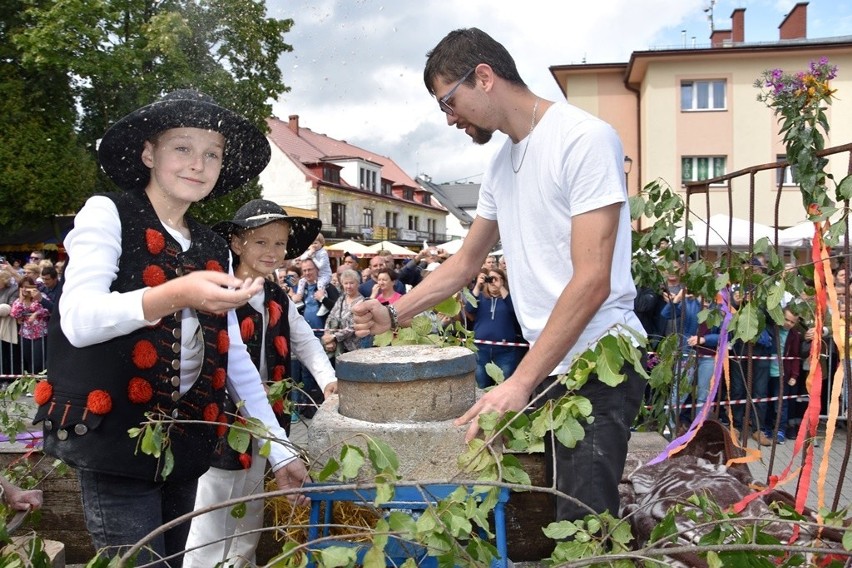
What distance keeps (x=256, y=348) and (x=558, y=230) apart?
1.55 m

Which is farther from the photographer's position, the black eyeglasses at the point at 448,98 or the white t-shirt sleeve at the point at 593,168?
→ the black eyeglasses at the point at 448,98

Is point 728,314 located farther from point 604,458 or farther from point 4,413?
point 4,413

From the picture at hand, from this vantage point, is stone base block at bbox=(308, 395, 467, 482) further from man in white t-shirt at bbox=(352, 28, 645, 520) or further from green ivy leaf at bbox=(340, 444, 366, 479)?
green ivy leaf at bbox=(340, 444, 366, 479)

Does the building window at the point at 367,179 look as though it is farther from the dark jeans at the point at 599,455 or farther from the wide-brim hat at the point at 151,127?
the dark jeans at the point at 599,455

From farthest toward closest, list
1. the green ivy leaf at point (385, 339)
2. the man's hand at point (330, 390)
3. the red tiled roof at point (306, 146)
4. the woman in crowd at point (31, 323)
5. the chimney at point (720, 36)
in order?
the red tiled roof at point (306, 146), the chimney at point (720, 36), the woman in crowd at point (31, 323), the green ivy leaf at point (385, 339), the man's hand at point (330, 390)

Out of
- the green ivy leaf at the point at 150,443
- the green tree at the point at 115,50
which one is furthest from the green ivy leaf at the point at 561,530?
the green tree at the point at 115,50

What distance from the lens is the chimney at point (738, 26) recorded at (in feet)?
98.7

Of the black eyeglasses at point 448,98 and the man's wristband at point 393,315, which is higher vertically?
the black eyeglasses at point 448,98

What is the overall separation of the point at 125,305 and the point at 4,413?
201cm

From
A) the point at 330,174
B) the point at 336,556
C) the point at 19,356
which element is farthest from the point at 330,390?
the point at 330,174

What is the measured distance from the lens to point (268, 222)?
11.0ft

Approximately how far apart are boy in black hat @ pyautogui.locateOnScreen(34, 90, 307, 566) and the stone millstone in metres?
0.39

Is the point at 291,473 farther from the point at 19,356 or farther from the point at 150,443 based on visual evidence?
the point at 19,356

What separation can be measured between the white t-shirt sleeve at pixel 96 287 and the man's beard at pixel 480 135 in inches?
42.0
